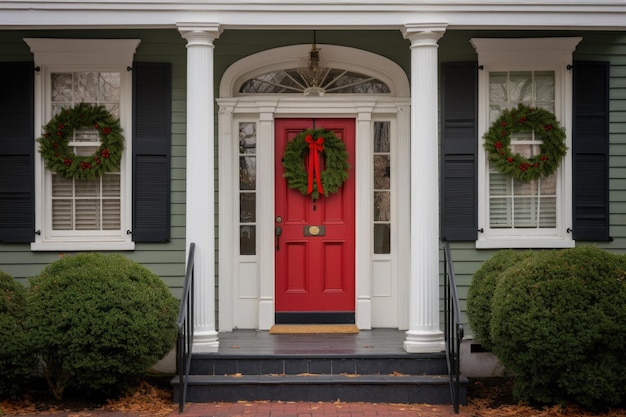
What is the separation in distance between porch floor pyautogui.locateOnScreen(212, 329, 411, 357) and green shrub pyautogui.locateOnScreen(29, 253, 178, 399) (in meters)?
0.93

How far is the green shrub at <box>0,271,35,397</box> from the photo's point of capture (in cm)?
743

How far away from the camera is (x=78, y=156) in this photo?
30.6 feet

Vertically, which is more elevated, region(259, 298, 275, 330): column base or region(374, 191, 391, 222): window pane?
region(374, 191, 391, 222): window pane

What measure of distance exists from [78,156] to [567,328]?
16.8 ft

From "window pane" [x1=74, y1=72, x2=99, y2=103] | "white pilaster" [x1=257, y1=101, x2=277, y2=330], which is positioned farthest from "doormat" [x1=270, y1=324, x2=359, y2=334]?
"window pane" [x1=74, y1=72, x2=99, y2=103]

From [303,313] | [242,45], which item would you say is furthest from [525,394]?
[242,45]

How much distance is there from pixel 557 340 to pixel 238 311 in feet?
12.4

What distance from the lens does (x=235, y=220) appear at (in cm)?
970

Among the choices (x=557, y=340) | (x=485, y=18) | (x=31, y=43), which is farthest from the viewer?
(x=31, y=43)

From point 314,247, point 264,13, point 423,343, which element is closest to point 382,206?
point 314,247

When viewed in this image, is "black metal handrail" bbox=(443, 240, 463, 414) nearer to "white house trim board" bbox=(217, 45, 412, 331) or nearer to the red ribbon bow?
"white house trim board" bbox=(217, 45, 412, 331)

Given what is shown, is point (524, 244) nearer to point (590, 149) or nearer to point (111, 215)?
point (590, 149)

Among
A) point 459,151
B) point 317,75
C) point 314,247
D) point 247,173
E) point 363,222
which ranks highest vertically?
point 317,75

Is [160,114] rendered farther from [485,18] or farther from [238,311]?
[485,18]
